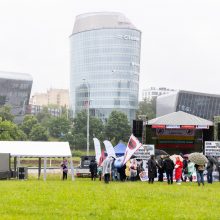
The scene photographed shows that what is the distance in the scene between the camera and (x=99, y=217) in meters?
12.1

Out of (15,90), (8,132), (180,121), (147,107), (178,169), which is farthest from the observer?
(147,107)

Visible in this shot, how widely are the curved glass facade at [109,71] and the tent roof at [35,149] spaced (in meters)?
119

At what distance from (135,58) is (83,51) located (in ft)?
48.2

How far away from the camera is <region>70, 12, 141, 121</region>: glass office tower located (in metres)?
156

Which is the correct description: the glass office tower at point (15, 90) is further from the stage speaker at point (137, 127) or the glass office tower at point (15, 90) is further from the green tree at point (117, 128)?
the stage speaker at point (137, 127)

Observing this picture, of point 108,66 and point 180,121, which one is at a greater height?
point 108,66

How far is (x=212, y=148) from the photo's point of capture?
3203cm

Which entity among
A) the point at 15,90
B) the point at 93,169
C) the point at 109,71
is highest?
the point at 109,71

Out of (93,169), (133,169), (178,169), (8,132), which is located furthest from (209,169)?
(8,132)

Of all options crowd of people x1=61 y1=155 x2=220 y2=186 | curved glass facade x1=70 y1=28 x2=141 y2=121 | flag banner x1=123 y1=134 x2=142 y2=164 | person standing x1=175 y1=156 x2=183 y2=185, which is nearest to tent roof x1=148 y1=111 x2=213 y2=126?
crowd of people x1=61 y1=155 x2=220 y2=186

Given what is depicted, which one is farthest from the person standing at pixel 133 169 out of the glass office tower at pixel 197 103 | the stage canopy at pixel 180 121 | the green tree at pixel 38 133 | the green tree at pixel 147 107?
the green tree at pixel 147 107

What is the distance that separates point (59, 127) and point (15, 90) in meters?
49.2

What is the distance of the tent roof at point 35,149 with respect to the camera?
3238 cm

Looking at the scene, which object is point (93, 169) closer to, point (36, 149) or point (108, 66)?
point (36, 149)
